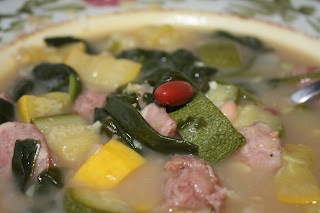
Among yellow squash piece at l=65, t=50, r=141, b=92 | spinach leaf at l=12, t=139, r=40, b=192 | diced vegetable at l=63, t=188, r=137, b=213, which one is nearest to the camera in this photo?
diced vegetable at l=63, t=188, r=137, b=213

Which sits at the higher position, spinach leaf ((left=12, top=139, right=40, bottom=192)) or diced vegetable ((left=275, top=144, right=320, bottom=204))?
spinach leaf ((left=12, top=139, right=40, bottom=192))

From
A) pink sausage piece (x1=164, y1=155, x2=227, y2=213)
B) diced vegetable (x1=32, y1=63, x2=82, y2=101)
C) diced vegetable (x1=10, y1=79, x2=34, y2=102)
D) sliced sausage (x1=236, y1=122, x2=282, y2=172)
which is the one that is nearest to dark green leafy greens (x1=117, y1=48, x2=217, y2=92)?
diced vegetable (x1=32, y1=63, x2=82, y2=101)

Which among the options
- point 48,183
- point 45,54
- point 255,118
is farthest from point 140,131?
point 45,54

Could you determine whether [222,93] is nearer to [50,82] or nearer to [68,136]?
[68,136]

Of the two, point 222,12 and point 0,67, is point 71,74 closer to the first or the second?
point 0,67

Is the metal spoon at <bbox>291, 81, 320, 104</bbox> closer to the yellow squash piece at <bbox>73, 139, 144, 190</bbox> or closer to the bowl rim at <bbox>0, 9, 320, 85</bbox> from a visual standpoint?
the bowl rim at <bbox>0, 9, 320, 85</bbox>

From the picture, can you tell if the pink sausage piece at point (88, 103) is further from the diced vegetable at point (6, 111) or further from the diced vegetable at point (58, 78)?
the diced vegetable at point (6, 111)

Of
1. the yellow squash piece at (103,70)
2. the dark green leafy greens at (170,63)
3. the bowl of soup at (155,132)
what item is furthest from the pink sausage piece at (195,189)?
the yellow squash piece at (103,70)
